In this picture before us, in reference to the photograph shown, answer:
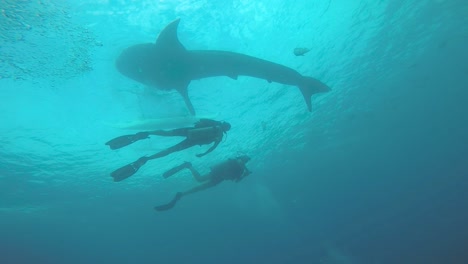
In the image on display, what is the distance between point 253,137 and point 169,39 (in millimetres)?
13654

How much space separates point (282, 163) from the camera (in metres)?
28.0

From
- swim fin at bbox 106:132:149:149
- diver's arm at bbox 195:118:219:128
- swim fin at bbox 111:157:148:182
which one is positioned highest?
swim fin at bbox 106:132:149:149

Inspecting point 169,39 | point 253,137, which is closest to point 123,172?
point 169,39

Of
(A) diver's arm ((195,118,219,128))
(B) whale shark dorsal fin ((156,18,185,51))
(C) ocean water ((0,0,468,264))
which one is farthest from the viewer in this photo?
(C) ocean water ((0,0,468,264))

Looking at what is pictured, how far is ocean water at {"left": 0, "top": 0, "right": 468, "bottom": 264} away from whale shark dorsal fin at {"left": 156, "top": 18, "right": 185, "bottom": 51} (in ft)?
3.95

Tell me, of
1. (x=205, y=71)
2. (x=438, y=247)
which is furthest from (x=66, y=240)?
(x=438, y=247)

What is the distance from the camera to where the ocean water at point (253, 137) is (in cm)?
941

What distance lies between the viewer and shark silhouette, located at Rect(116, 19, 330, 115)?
838cm

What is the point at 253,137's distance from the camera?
68.8 feet

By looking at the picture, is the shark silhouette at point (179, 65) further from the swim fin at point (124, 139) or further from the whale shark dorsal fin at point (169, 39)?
the swim fin at point (124, 139)

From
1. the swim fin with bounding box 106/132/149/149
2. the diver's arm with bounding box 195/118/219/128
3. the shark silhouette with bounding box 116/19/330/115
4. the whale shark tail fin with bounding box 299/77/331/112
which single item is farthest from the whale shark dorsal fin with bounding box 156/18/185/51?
the whale shark tail fin with bounding box 299/77/331/112

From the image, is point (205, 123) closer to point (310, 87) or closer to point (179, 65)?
point (179, 65)

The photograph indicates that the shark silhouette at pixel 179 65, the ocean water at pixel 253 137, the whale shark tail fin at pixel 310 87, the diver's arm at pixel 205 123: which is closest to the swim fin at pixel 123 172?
the diver's arm at pixel 205 123

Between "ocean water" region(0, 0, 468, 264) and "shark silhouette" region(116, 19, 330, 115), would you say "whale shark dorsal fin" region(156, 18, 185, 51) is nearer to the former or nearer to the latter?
"shark silhouette" region(116, 19, 330, 115)
